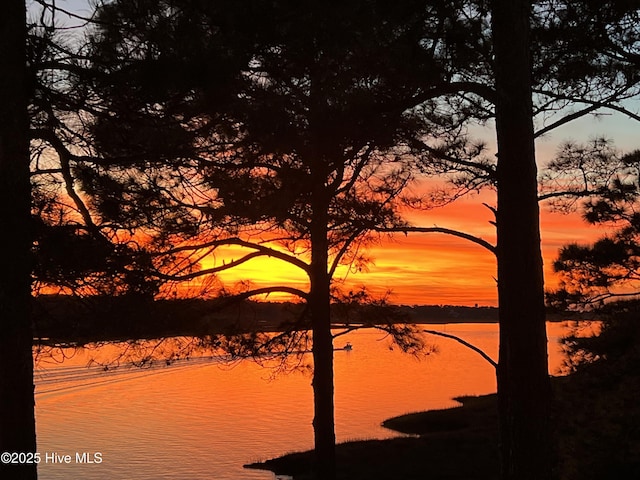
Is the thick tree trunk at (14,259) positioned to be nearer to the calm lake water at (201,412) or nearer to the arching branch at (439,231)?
the arching branch at (439,231)

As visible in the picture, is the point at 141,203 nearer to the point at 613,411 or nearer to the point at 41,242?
the point at 41,242

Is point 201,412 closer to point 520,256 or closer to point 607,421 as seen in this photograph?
point 607,421

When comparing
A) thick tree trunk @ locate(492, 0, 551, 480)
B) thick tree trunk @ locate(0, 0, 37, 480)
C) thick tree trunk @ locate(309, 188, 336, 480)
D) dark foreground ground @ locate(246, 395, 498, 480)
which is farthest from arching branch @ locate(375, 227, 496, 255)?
dark foreground ground @ locate(246, 395, 498, 480)

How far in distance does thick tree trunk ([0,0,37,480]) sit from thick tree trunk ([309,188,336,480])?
6.99m

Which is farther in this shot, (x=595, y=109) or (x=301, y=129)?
(x=595, y=109)

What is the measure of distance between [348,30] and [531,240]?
2.69m

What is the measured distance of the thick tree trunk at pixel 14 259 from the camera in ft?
21.6

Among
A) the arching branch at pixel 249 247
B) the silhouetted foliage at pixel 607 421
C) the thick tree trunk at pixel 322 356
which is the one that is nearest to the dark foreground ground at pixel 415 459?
the thick tree trunk at pixel 322 356

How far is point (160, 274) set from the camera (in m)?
11.5

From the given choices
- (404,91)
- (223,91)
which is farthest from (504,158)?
(223,91)

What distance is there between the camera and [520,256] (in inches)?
285

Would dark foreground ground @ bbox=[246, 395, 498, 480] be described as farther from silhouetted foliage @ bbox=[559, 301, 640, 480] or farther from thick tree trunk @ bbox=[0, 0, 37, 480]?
thick tree trunk @ bbox=[0, 0, 37, 480]

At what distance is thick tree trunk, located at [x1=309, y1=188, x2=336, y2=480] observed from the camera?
1352cm

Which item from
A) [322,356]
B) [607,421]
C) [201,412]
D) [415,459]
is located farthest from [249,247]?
[201,412]
